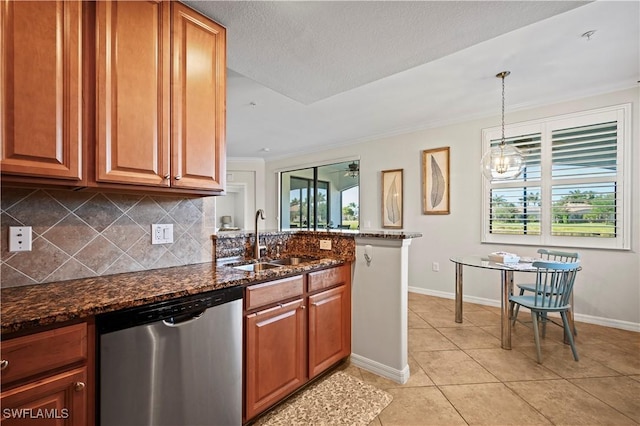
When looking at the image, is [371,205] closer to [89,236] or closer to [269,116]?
[269,116]

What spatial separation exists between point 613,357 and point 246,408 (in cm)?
303

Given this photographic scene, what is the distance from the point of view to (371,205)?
505cm

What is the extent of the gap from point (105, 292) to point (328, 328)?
142cm

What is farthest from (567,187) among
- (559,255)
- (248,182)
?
(248,182)

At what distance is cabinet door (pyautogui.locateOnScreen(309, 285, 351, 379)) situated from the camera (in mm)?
2008

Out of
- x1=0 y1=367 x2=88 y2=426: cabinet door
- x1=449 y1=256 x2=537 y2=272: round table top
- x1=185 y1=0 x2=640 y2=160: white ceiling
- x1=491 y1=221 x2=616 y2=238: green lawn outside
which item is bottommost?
x1=0 y1=367 x2=88 y2=426: cabinet door

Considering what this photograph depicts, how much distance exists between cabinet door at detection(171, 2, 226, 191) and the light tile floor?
70.9 inches

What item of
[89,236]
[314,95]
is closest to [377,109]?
[314,95]

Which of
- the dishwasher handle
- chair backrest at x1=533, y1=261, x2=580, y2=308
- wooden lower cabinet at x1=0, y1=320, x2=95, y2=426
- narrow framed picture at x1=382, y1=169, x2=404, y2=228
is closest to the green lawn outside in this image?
chair backrest at x1=533, y1=261, x2=580, y2=308

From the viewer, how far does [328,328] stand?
2145 mm

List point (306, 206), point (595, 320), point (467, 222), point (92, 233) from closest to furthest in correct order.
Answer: point (92, 233) < point (595, 320) < point (467, 222) < point (306, 206)

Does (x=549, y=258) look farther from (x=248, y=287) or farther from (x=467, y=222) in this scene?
(x=248, y=287)

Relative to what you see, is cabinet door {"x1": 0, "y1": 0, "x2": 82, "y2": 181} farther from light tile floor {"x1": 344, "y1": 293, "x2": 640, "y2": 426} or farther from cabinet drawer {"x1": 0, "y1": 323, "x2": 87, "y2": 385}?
light tile floor {"x1": 344, "y1": 293, "x2": 640, "y2": 426}

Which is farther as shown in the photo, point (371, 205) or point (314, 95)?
point (371, 205)
